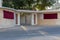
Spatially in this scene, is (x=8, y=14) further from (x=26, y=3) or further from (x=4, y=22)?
(x=26, y=3)

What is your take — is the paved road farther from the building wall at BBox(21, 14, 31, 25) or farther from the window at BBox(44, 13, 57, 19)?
the building wall at BBox(21, 14, 31, 25)

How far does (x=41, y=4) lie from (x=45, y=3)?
0.93 m

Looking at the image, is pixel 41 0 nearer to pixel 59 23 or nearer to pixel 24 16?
pixel 24 16

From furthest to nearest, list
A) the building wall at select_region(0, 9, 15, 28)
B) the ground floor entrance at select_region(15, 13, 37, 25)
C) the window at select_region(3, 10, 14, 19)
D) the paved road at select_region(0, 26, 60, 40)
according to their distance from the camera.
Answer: the ground floor entrance at select_region(15, 13, 37, 25), the window at select_region(3, 10, 14, 19), the building wall at select_region(0, 9, 15, 28), the paved road at select_region(0, 26, 60, 40)

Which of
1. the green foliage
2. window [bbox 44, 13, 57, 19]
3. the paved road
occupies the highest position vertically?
the green foliage

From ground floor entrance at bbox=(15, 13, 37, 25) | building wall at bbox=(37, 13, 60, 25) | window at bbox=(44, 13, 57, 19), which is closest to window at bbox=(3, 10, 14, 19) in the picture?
ground floor entrance at bbox=(15, 13, 37, 25)

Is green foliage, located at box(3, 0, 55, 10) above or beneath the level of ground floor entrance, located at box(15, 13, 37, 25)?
above

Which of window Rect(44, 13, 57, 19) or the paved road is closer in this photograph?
the paved road

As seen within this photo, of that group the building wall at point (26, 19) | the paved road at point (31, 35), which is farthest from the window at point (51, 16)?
the paved road at point (31, 35)

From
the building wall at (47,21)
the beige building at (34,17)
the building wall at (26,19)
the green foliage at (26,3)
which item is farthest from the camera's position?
the green foliage at (26,3)

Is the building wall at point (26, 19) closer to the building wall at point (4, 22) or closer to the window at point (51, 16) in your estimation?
the window at point (51, 16)

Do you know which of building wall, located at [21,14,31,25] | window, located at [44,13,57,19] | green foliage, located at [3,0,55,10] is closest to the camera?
window, located at [44,13,57,19]

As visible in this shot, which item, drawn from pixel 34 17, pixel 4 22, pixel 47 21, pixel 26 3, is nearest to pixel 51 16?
pixel 47 21

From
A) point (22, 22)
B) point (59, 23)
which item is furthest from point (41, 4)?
point (59, 23)
